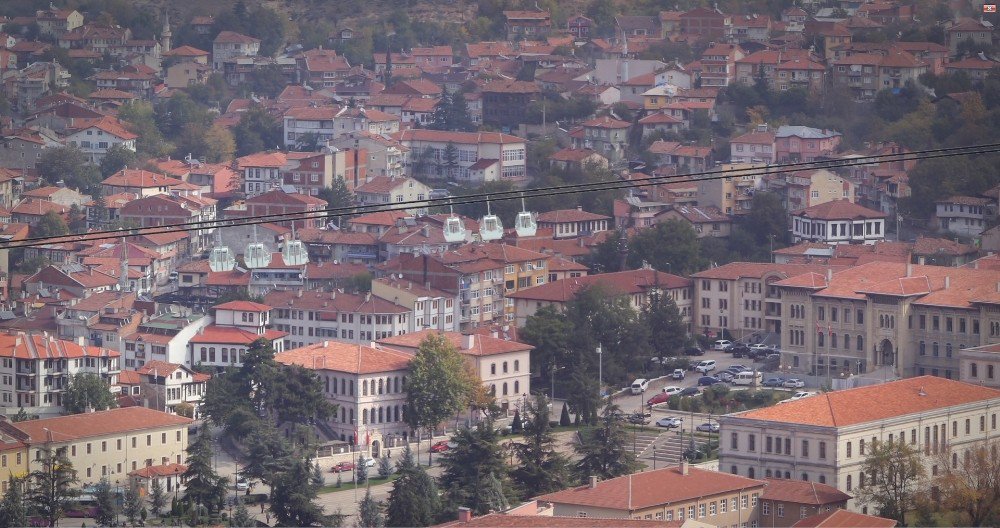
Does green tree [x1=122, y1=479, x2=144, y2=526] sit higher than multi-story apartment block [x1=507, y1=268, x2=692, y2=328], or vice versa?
multi-story apartment block [x1=507, y1=268, x2=692, y2=328]

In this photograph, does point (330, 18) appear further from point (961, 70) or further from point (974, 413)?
point (974, 413)

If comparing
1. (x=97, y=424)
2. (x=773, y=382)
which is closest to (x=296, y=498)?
(x=97, y=424)

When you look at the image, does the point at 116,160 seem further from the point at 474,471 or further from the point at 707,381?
the point at 474,471

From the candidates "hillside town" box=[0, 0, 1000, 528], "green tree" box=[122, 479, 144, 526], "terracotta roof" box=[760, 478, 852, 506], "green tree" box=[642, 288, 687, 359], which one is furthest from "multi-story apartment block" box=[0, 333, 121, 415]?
"terracotta roof" box=[760, 478, 852, 506]

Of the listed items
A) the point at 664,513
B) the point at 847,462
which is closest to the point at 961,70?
the point at 847,462

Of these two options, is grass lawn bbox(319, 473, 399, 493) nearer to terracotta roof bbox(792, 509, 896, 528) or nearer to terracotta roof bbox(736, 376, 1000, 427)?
terracotta roof bbox(736, 376, 1000, 427)

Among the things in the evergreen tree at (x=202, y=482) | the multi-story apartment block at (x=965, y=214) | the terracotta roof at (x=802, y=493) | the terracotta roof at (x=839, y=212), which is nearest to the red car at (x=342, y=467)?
the evergreen tree at (x=202, y=482)
